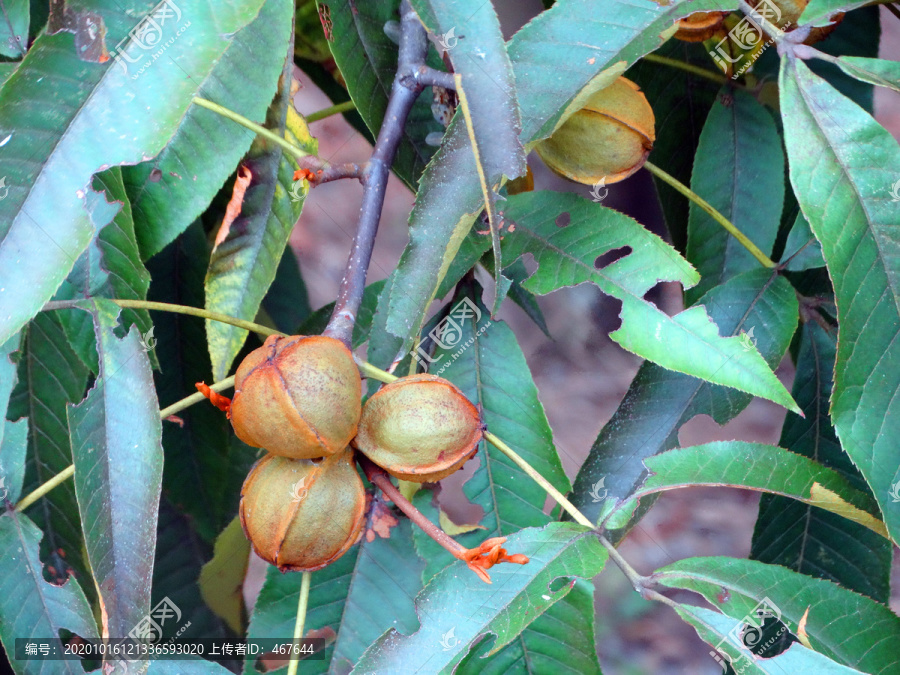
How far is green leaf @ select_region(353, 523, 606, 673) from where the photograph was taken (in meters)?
0.55

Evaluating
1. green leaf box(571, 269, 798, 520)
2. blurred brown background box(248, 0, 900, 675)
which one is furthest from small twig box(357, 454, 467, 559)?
blurred brown background box(248, 0, 900, 675)

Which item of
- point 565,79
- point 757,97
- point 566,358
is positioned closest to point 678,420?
point 565,79

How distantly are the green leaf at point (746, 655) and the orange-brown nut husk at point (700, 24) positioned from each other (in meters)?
0.56

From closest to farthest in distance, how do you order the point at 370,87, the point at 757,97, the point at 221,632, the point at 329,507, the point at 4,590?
the point at 329,507
the point at 4,590
the point at 370,87
the point at 757,97
the point at 221,632

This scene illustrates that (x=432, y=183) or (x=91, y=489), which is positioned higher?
(x=432, y=183)

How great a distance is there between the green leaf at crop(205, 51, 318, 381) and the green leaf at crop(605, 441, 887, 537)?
42 centimetres

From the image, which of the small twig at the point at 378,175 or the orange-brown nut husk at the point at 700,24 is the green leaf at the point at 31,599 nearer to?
the small twig at the point at 378,175

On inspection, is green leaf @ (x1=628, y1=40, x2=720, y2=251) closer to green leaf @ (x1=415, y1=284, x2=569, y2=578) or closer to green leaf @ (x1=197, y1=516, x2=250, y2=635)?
green leaf @ (x1=415, y1=284, x2=569, y2=578)

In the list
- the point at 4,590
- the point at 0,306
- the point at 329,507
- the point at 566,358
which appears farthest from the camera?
the point at 566,358

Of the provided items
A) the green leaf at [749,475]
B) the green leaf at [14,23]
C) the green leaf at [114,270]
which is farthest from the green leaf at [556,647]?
the green leaf at [14,23]

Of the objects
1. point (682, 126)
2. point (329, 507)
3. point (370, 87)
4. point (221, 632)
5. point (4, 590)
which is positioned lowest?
point (221, 632)

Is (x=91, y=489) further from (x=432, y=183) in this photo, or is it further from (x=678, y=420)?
(x=678, y=420)

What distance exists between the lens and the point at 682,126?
1032 mm

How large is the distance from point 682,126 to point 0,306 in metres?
0.88
